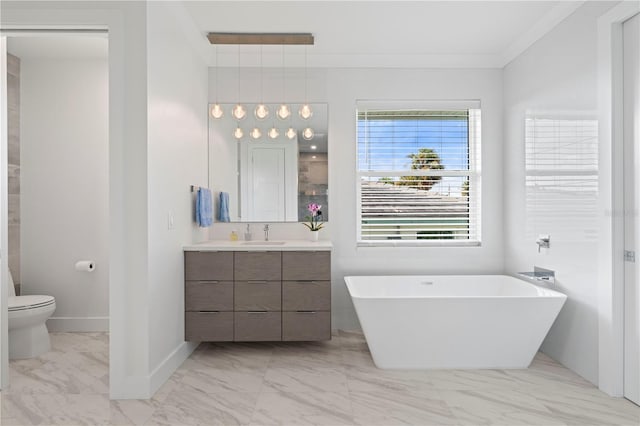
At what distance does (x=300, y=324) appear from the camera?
138 inches

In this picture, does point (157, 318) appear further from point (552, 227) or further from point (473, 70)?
point (473, 70)

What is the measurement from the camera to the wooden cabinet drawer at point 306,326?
3506mm

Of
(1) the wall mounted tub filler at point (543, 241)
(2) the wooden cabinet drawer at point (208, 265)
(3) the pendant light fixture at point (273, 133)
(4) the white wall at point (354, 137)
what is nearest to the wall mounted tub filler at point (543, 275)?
(1) the wall mounted tub filler at point (543, 241)

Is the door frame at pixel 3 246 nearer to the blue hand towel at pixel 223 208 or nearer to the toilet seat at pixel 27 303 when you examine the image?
the toilet seat at pixel 27 303

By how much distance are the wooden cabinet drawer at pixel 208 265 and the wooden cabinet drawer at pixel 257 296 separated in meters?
0.13

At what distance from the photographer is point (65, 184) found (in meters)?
4.18

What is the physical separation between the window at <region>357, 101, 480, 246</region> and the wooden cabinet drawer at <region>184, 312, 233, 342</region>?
1.54 m

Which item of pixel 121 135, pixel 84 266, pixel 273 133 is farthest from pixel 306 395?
pixel 84 266

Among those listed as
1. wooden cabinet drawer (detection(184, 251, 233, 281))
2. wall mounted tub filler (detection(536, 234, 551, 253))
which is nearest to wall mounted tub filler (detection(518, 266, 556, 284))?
wall mounted tub filler (detection(536, 234, 551, 253))

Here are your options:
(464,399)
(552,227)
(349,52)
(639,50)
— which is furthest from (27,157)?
(639,50)

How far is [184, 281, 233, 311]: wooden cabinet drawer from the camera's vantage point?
136 inches

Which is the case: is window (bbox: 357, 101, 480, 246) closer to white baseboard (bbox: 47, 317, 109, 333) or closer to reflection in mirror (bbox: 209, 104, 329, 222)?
reflection in mirror (bbox: 209, 104, 329, 222)

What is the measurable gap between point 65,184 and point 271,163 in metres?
1.95

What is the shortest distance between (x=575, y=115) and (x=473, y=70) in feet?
4.48
